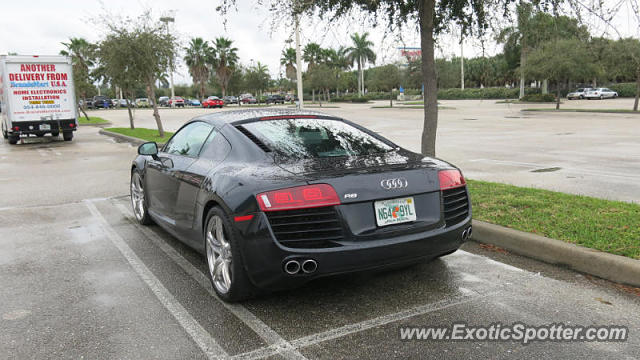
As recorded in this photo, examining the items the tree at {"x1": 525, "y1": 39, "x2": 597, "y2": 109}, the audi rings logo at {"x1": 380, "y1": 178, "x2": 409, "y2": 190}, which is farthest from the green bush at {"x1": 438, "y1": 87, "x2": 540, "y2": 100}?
the audi rings logo at {"x1": 380, "y1": 178, "x2": 409, "y2": 190}

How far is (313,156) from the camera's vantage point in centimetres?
414

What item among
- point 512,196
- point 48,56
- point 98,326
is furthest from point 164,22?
point 98,326

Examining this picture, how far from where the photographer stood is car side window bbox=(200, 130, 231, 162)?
4398mm

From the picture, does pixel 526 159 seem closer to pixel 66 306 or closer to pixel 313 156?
pixel 313 156

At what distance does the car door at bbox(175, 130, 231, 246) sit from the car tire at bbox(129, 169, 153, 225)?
63.4 inches

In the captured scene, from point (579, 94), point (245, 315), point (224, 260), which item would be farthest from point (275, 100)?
point (245, 315)

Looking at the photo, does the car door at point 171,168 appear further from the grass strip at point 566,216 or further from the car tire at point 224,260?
the grass strip at point 566,216

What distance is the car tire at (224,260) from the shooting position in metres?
3.69

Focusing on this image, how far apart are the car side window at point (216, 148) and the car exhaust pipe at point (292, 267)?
133 centimetres

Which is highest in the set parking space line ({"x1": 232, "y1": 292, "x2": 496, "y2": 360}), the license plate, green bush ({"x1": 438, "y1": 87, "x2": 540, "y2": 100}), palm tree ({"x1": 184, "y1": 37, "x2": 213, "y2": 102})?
palm tree ({"x1": 184, "y1": 37, "x2": 213, "y2": 102})

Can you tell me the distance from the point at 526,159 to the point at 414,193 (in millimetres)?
8736

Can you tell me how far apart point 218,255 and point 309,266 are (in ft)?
3.06

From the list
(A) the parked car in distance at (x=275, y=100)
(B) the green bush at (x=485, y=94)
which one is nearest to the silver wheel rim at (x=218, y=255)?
(B) the green bush at (x=485, y=94)
